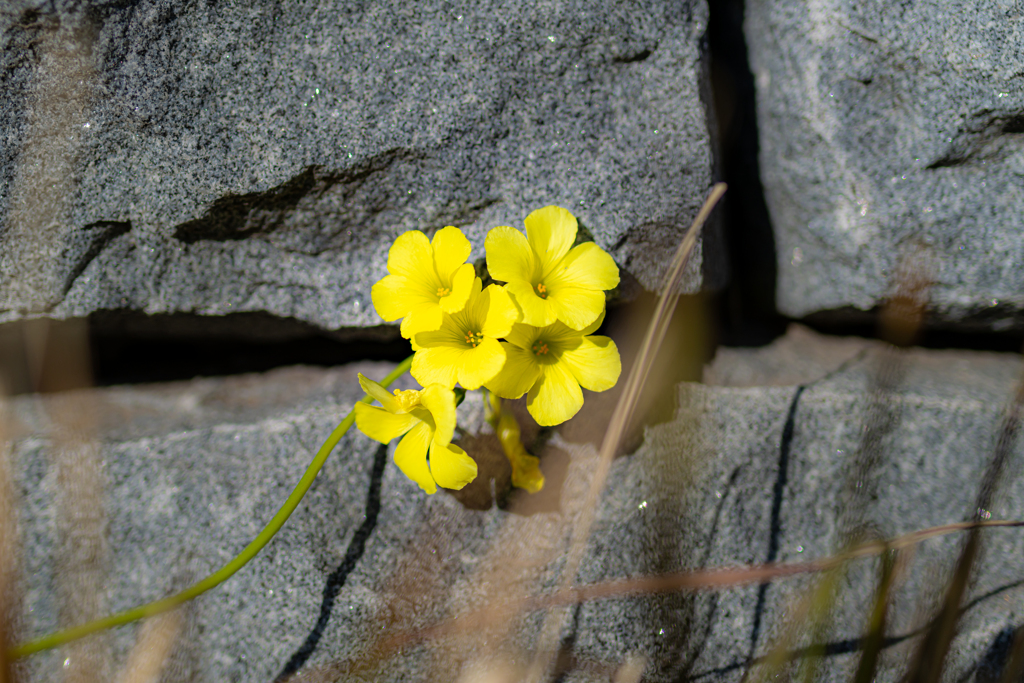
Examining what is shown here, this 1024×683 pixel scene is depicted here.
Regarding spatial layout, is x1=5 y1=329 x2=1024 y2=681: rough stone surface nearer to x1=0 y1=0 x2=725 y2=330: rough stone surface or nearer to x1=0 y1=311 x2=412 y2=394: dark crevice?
x1=0 y1=311 x2=412 y2=394: dark crevice

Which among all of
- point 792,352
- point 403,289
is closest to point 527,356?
point 403,289

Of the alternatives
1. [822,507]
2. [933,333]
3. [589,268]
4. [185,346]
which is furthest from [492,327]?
[933,333]

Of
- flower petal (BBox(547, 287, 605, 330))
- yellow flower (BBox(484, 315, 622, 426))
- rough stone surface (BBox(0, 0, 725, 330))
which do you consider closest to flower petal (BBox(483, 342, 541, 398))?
yellow flower (BBox(484, 315, 622, 426))

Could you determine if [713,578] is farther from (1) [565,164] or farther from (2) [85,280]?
(2) [85,280]

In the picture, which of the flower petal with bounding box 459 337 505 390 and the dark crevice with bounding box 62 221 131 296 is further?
the dark crevice with bounding box 62 221 131 296

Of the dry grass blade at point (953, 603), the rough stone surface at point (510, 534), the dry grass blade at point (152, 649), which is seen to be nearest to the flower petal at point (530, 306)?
the rough stone surface at point (510, 534)

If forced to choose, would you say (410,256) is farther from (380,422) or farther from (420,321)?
(380,422)
